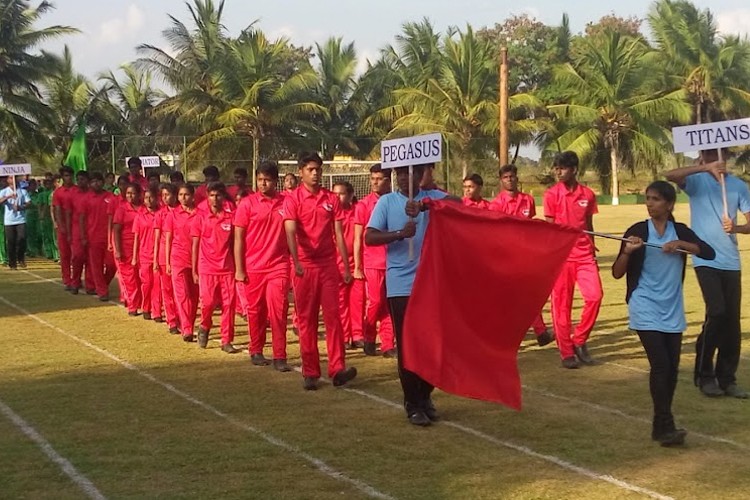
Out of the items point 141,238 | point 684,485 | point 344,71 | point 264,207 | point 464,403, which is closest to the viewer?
point 684,485

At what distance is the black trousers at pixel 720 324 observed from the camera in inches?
347

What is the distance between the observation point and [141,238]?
14.7 m

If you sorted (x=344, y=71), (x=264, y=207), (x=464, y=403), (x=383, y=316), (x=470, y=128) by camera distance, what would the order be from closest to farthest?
1. (x=464, y=403)
2. (x=264, y=207)
3. (x=383, y=316)
4. (x=470, y=128)
5. (x=344, y=71)

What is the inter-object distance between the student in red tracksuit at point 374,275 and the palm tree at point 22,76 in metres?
31.7

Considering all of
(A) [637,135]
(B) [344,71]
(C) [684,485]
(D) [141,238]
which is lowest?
(C) [684,485]

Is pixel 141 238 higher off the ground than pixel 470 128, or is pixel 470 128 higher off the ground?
pixel 470 128

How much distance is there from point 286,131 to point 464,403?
3941 centimetres

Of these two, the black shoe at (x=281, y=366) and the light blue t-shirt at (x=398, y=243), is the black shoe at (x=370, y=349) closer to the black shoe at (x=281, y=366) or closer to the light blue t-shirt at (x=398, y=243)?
the black shoe at (x=281, y=366)

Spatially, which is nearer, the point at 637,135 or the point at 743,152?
the point at 637,135

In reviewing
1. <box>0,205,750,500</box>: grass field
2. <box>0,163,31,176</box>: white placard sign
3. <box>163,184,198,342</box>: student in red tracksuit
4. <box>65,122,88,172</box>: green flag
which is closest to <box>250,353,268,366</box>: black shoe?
<box>0,205,750,500</box>: grass field

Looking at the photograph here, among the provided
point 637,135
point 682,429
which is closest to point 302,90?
point 637,135

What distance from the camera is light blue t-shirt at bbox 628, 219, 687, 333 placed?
7.30 m

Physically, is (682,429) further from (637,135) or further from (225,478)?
(637,135)

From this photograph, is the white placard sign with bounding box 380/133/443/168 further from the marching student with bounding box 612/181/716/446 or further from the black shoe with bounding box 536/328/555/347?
the black shoe with bounding box 536/328/555/347
